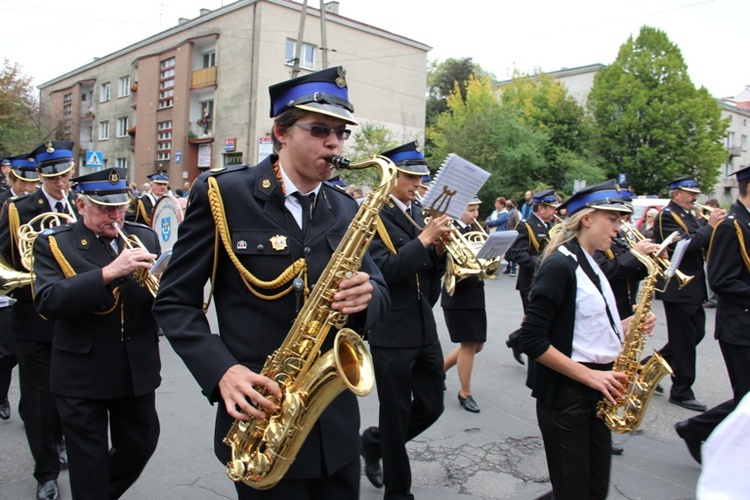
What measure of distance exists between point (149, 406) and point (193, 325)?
1664mm

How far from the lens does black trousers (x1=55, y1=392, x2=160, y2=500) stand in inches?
133

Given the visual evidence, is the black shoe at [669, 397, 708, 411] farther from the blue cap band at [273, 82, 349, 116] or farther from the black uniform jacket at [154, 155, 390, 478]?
the blue cap band at [273, 82, 349, 116]

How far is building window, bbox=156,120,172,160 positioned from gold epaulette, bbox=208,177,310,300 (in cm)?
3272

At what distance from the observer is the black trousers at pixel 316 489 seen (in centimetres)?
229

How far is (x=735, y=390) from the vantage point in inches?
186

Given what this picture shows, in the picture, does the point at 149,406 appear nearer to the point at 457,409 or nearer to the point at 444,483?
the point at 444,483

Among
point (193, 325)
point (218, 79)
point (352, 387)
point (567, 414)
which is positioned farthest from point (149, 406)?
point (218, 79)

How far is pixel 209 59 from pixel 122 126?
10.3 m

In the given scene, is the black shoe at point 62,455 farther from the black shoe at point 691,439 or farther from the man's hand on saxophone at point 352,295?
the black shoe at point 691,439

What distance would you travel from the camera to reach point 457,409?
6078 mm

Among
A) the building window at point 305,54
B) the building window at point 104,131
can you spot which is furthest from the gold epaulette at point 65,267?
the building window at point 104,131

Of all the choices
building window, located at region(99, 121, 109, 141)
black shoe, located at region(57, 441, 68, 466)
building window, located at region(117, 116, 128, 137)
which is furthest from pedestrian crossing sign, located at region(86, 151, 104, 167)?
building window, located at region(99, 121, 109, 141)

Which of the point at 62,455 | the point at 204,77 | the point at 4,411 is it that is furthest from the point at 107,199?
the point at 204,77

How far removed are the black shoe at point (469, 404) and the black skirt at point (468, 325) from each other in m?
0.58
